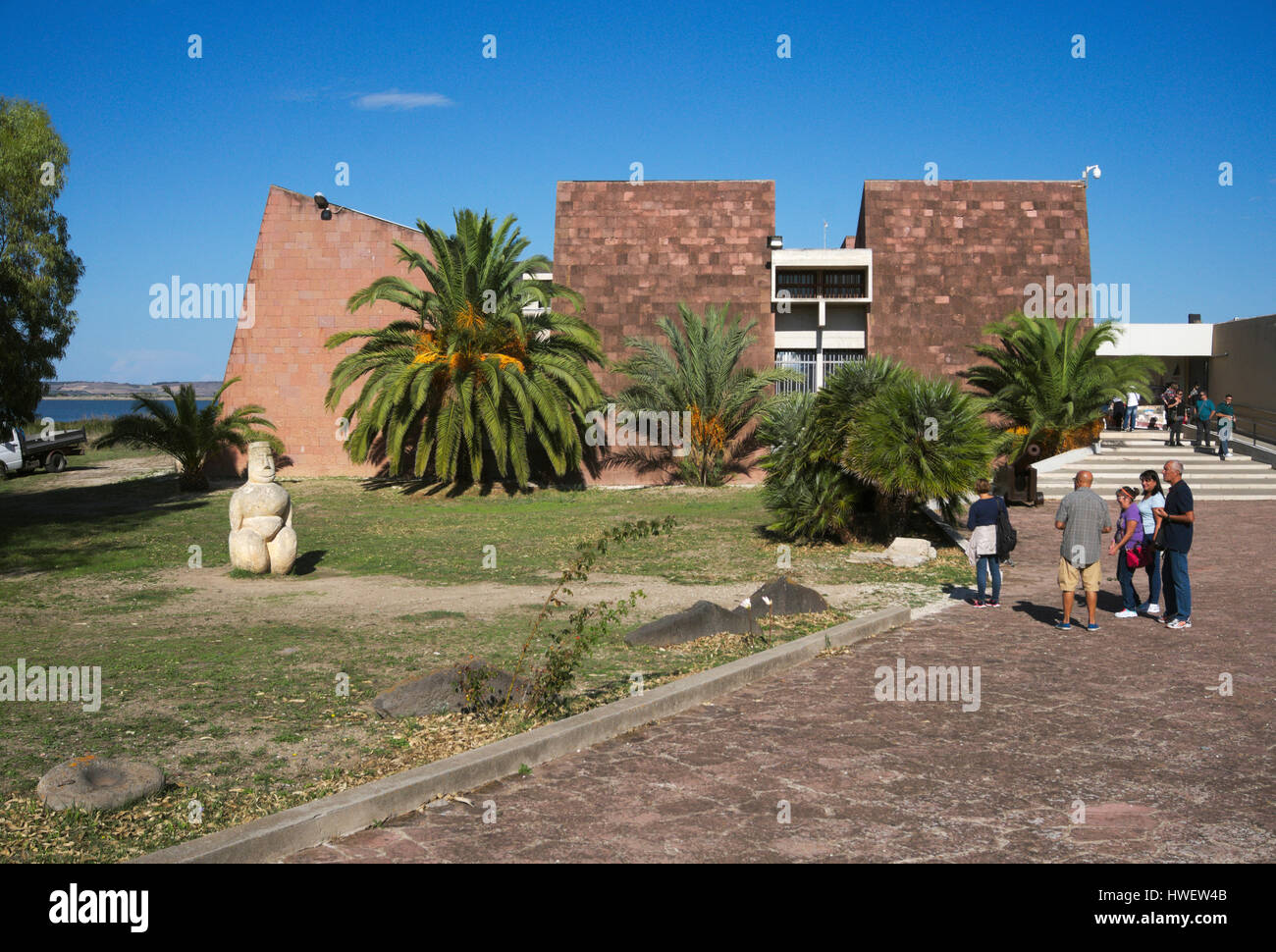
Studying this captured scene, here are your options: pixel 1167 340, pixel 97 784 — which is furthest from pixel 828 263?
pixel 97 784

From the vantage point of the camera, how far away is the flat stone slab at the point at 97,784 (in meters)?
4.90

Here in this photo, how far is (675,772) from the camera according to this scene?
5574mm

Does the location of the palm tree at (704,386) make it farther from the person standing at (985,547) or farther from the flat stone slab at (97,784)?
the flat stone slab at (97,784)

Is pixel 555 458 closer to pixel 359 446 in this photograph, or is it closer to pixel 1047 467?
pixel 359 446

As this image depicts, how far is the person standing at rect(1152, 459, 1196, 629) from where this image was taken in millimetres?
9930

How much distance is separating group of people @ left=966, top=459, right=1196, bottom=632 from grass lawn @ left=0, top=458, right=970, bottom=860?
2150 millimetres

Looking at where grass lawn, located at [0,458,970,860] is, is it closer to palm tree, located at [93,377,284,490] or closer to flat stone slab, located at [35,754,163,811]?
flat stone slab, located at [35,754,163,811]

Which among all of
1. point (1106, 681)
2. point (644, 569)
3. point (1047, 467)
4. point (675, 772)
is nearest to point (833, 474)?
point (644, 569)

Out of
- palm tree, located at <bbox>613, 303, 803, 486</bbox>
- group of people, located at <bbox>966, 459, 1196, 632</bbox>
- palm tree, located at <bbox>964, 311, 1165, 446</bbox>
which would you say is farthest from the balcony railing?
group of people, located at <bbox>966, 459, 1196, 632</bbox>

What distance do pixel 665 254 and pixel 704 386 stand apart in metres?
4.63

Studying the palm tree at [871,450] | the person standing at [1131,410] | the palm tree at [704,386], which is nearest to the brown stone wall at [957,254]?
the palm tree at [704,386]

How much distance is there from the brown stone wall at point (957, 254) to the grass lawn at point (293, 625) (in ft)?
32.0

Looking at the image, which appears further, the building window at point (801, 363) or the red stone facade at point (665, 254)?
the building window at point (801, 363)

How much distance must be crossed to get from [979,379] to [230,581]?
840 inches
